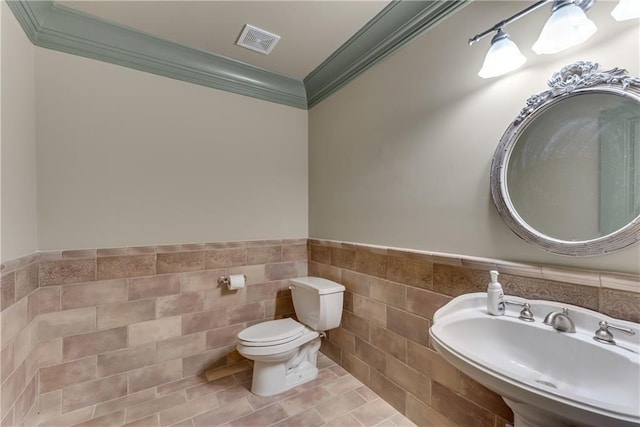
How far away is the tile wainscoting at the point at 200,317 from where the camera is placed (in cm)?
131

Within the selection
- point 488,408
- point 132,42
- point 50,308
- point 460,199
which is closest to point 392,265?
point 460,199

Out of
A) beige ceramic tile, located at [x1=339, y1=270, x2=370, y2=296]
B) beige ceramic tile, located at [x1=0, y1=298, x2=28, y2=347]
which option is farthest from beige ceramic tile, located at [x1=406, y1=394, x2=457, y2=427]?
beige ceramic tile, located at [x1=0, y1=298, x2=28, y2=347]

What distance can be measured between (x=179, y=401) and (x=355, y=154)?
2206 mm

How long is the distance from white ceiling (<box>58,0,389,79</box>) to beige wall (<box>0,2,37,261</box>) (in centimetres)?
45

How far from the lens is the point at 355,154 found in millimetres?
2189

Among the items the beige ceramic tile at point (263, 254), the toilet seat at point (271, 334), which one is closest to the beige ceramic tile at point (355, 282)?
the toilet seat at point (271, 334)

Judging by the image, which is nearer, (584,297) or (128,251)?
(584,297)

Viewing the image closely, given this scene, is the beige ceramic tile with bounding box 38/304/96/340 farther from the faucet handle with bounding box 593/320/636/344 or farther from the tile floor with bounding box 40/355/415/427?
the faucet handle with bounding box 593/320/636/344

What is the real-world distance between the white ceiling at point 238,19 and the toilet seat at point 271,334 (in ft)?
7.14

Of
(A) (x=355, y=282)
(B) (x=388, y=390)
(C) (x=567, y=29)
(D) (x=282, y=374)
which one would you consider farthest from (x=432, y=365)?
(C) (x=567, y=29)

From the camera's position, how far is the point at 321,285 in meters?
2.16

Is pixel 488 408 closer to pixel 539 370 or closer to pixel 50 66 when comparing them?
pixel 539 370

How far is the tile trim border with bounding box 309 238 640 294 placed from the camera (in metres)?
0.95

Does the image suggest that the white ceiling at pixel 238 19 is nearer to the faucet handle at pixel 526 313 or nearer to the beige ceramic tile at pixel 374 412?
the faucet handle at pixel 526 313
